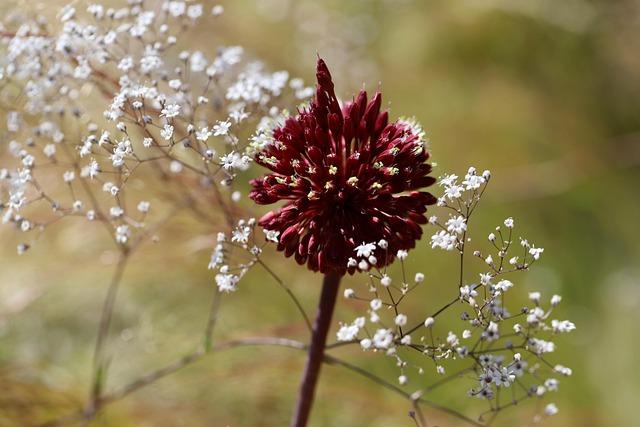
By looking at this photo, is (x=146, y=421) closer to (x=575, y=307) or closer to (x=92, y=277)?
(x=92, y=277)

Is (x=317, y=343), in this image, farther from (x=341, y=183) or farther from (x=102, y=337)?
(x=102, y=337)

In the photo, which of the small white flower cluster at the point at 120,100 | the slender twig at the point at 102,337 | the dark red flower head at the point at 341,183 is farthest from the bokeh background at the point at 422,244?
the dark red flower head at the point at 341,183

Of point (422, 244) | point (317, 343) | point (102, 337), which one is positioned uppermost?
point (422, 244)

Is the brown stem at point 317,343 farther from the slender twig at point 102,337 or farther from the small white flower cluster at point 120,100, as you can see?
the slender twig at point 102,337

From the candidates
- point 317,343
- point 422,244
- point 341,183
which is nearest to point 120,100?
point 341,183

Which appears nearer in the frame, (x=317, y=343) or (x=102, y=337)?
(x=317, y=343)

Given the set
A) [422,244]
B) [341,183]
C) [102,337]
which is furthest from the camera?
[422,244]

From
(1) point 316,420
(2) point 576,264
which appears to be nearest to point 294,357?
(1) point 316,420
